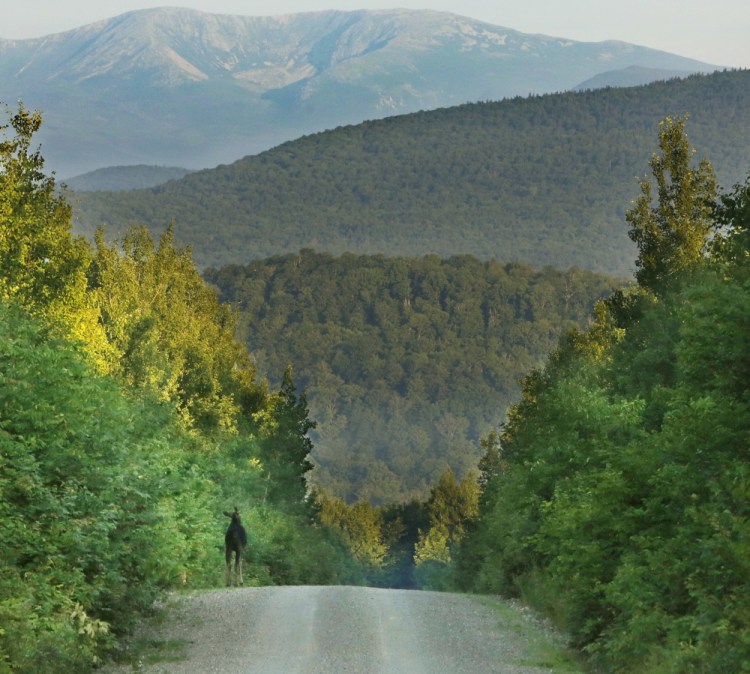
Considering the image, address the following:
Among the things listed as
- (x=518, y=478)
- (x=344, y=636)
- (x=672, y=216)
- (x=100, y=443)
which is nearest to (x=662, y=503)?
(x=344, y=636)

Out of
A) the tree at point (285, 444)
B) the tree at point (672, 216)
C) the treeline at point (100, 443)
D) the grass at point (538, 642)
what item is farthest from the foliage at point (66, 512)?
the tree at point (285, 444)

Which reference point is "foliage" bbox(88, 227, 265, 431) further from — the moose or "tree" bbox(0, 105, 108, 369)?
the moose

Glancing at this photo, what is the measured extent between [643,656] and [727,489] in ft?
9.32

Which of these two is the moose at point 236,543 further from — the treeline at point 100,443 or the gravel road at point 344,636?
the gravel road at point 344,636

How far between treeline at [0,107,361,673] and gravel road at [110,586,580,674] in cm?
99

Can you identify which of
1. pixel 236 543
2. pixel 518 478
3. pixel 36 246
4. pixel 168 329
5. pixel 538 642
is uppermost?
pixel 36 246

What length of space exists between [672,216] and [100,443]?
2882 cm

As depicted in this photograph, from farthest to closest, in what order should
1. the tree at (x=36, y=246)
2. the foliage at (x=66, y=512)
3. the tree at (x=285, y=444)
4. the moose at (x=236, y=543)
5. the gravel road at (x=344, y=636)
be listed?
the tree at (x=285, y=444) → the moose at (x=236, y=543) → the tree at (x=36, y=246) → the gravel road at (x=344, y=636) → the foliage at (x=66, y=512)

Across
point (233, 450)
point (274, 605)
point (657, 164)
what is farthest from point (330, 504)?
point (274, 605)

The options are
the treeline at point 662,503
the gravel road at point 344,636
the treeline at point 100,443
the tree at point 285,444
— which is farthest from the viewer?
the tree at point 285,444

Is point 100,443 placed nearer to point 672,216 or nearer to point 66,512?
point 66,512

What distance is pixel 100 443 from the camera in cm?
1554

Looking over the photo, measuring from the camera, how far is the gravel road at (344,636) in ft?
51.2

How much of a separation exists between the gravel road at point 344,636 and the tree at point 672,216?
717 inches
